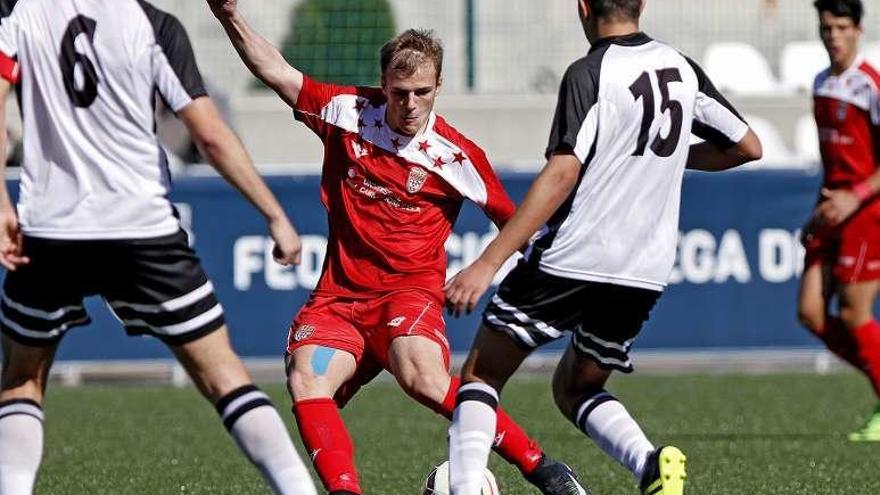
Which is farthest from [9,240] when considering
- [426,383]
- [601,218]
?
[601,218]

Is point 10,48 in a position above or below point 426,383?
above

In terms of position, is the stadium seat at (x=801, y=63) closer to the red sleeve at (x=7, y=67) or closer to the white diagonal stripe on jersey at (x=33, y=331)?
the white diagonal stripe on jersey at (x=33, y=331)

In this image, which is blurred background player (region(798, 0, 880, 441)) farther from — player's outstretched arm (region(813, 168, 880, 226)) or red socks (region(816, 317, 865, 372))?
player's outstretched arm (region(813, 168, 880, 226))

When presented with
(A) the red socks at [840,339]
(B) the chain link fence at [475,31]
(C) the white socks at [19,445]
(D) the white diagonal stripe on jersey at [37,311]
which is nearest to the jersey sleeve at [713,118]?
(D) the white diagonal stripe on jersey at [37,311]

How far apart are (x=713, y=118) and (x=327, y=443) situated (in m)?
1.90

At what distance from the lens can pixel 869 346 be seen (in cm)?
885

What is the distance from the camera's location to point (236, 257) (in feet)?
46.9

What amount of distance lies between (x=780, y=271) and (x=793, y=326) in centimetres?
48

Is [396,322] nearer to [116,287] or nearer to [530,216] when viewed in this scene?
[530,216]

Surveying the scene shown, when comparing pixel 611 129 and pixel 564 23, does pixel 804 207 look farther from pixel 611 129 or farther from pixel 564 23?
pixel 611 129

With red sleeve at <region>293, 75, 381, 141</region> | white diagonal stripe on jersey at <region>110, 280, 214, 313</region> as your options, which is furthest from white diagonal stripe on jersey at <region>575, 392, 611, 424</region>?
white diagonal stripe on jersey at <region>110, 280, 214, 313</region>

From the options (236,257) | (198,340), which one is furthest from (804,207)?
(198,340)

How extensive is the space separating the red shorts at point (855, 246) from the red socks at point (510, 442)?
2.80 metres

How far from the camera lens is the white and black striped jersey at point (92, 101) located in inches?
211
